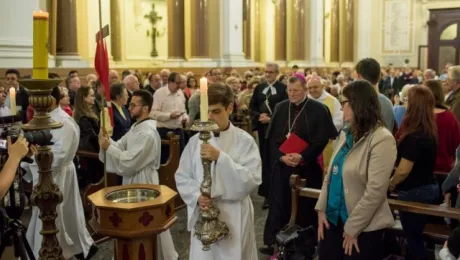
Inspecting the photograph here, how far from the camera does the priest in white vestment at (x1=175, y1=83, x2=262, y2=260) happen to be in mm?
3646

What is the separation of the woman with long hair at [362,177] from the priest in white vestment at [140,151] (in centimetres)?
178

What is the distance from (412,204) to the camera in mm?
3977

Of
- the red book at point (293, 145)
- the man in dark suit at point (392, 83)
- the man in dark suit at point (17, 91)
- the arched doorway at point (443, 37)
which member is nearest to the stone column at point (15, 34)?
the man in dark suit at point (17, 91)

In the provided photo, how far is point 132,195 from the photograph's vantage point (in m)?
3.61

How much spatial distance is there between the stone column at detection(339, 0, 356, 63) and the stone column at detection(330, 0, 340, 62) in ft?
1.34

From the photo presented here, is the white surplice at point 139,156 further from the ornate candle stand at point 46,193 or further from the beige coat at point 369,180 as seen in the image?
the beige coat at point 369,180

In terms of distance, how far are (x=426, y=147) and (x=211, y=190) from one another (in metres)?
1.79

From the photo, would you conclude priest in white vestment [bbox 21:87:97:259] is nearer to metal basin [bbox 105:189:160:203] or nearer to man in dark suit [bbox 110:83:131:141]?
man in dark suit [bbox 110:83:131:141]

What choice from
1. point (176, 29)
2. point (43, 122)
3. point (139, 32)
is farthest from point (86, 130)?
point (139, 32)

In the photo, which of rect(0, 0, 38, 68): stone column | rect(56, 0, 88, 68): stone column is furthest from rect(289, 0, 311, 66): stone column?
rect(0, 0, 38, 68): stone column

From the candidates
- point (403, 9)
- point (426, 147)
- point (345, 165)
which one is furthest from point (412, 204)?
point (403, 9)

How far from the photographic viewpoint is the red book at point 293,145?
5.18 meters

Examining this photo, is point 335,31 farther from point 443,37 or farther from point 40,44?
point 40,44

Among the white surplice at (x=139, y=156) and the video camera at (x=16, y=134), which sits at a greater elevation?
the video camera at (x=16, y=134)
